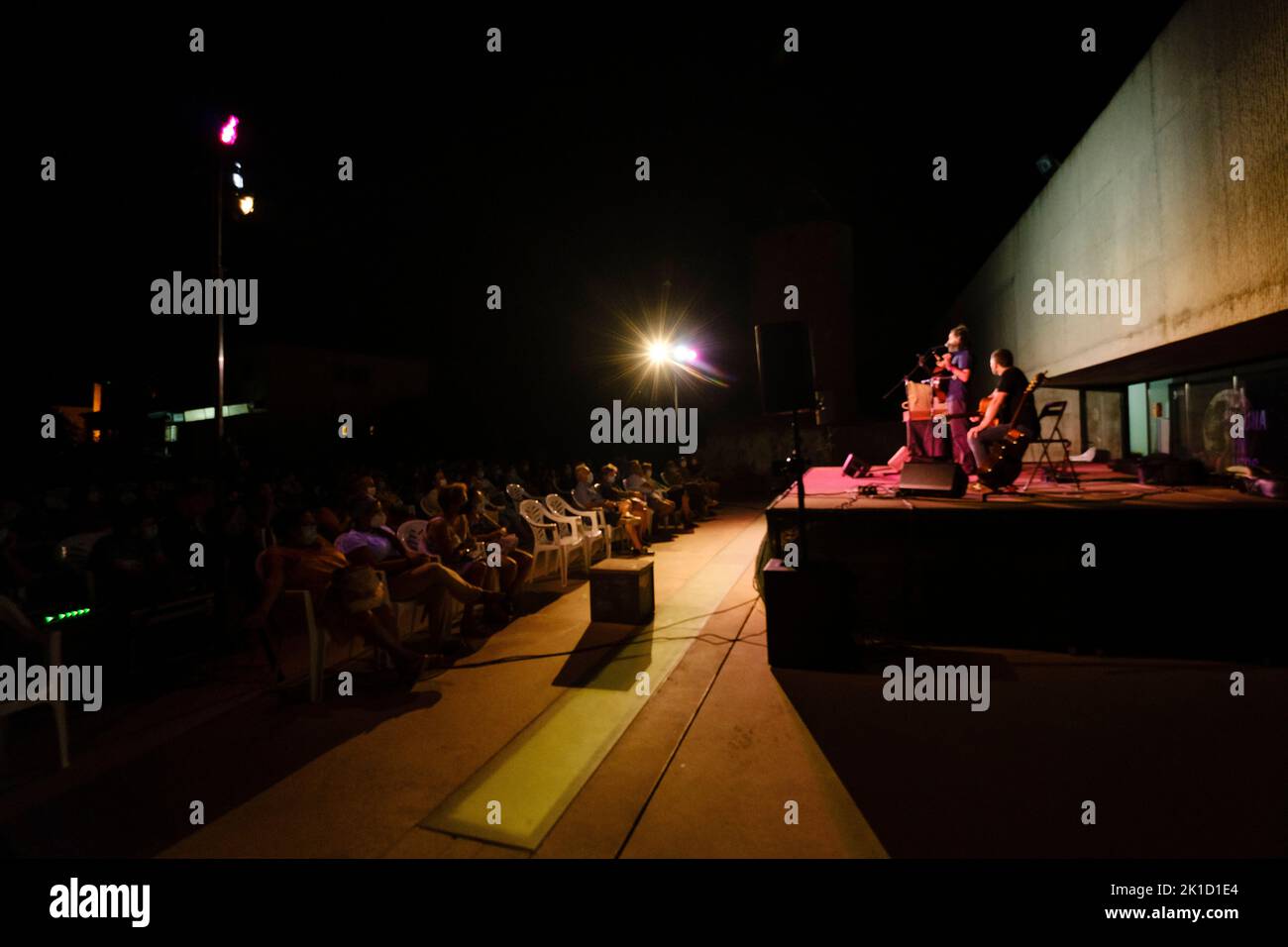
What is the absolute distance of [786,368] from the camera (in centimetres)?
438

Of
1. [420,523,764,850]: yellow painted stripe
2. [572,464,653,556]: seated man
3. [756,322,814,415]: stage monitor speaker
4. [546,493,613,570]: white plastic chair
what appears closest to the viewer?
[420,523,764,850]: yellow painted stripe

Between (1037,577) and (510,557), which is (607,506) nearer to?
(510,557)

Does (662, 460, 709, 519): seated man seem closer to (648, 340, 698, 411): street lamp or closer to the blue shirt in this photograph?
(648, 340, 698, 411): street lamp

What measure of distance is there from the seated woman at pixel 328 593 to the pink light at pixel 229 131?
10.6 ft

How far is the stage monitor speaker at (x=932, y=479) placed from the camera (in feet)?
15.0

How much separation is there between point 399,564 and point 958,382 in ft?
18.9

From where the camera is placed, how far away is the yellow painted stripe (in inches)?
90.5

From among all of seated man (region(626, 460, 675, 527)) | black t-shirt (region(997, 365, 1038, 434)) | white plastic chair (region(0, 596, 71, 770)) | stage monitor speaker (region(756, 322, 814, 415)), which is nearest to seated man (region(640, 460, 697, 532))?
seated man (region(626, 460, 675, 527))

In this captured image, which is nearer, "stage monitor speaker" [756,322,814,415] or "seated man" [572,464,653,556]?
"stage monitor speaker" [756,322,814,415]

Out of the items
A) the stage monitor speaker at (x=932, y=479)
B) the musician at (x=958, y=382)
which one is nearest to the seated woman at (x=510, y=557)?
the stage monitor speaker at (x=932, y=479)

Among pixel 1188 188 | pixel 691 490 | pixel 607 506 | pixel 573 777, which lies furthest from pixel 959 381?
pixel 691 490

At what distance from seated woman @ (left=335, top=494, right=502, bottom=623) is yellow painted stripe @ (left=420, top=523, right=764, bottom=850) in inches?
48.3
